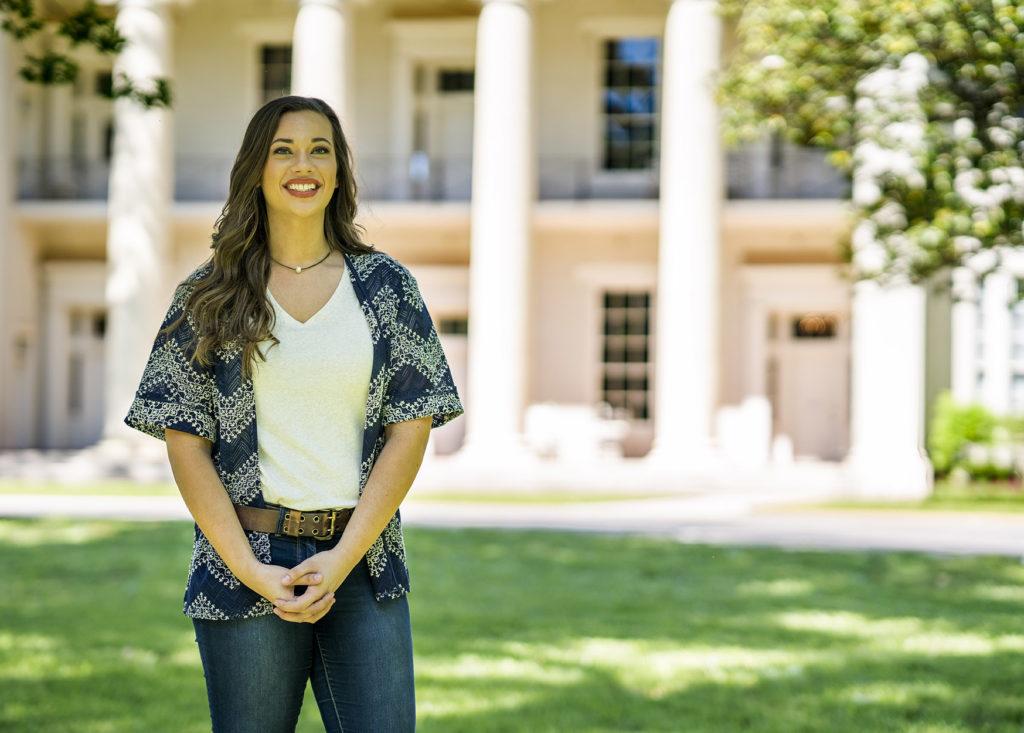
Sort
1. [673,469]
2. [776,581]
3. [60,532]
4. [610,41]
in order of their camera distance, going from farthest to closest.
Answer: [610,41], [673,469], [60,532], [776,581]

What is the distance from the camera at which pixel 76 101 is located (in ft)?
78.1

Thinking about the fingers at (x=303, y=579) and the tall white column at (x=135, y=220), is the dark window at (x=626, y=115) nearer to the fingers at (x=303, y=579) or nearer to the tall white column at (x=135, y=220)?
the tall white column at (x=135, y=220)

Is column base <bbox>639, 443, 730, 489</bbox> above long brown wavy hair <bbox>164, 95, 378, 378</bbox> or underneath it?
underneath

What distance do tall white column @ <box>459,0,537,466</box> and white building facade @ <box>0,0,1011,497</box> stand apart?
0.04m

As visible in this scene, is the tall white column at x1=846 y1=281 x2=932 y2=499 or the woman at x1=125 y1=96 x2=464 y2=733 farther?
the tall white column at x1=846 y1=281 x2=932 y2=499

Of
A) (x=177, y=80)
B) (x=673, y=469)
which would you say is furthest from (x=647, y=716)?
(x=177, y=80)

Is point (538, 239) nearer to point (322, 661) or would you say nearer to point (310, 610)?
point (322, 661)

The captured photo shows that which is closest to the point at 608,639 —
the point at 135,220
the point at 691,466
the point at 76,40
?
the point at 76,40

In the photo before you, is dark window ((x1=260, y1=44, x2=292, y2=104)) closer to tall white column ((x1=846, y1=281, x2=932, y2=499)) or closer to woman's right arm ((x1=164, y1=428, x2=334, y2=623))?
tall white column ((x1=846, y1=281, x2=932, y2=499))

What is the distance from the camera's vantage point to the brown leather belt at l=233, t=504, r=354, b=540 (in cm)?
256

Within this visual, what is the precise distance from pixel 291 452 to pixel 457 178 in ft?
67.6

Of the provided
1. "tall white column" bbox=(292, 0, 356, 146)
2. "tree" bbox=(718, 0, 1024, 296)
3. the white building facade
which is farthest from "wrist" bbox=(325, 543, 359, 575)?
"tall white column" bbox=(292, 0, 356, 146)

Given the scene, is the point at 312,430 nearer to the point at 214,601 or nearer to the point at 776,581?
the point at 214,601

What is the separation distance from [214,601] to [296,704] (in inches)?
10.9
